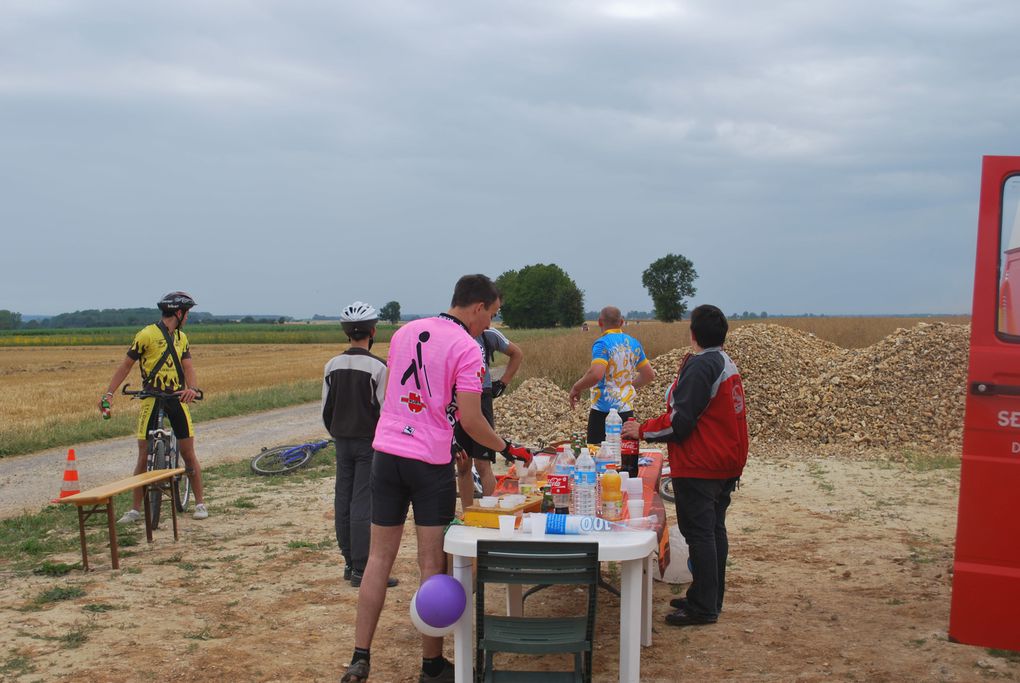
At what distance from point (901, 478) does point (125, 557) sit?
8680 mm

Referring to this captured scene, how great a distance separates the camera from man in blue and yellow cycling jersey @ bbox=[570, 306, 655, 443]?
7875 mm

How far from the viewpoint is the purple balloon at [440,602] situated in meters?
4.00

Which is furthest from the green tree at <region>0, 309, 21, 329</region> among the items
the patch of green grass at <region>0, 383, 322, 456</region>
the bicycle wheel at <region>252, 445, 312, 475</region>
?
the bicycle wheel at <region>252, 445, 312, 475</region>

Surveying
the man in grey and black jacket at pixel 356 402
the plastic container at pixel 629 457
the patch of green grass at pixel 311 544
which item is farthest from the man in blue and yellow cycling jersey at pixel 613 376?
the patch of green grass at pixel 311 544

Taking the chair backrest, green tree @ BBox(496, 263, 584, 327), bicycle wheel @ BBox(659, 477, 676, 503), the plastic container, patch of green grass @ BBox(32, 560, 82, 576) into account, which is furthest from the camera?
green tree @ BBox(496, 263, 584, 327)

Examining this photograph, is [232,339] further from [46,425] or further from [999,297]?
[999,297]

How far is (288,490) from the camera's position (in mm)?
10281

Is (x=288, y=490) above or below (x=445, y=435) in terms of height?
below

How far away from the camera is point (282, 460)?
38.4 ft

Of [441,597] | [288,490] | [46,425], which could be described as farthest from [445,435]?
[46,425]

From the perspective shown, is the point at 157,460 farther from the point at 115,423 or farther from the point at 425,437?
the point at 115,423

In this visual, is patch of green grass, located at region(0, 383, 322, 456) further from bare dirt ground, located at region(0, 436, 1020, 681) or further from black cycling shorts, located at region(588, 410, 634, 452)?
black cycling shorts, located at region(588, 410, 634, 452)

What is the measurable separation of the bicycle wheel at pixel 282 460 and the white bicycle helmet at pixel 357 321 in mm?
5702

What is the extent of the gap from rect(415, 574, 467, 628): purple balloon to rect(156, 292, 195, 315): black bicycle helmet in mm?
4830
